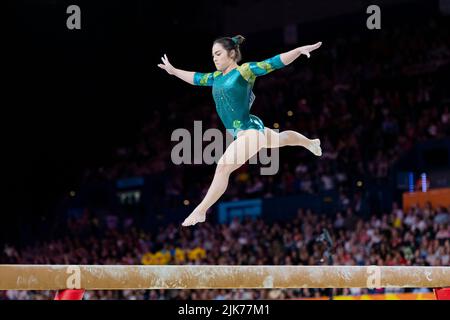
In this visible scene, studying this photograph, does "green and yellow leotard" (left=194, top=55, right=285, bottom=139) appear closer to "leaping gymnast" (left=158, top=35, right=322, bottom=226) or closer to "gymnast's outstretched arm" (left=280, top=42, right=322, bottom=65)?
"leaping gymnast" (left=158, top=35, right=322, bottom=226)

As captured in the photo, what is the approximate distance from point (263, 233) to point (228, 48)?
379 inches

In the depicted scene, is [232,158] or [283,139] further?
[283,139]

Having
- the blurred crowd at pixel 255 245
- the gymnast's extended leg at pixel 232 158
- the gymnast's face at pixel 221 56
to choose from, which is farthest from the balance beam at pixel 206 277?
the blurred crowd at pixel 255 245

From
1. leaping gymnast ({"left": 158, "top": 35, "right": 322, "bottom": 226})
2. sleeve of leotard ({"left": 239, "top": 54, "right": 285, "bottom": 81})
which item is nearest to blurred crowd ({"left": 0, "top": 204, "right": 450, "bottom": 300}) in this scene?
leaping gymnast ({"left": 158, "top": 35, "right": 322, "bottom": 226})

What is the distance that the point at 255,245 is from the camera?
56.6 ft

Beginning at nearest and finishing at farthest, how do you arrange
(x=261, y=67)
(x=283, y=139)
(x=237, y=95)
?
(x=261, y=67)
(x=237, y=95)
(x=283, y=139)

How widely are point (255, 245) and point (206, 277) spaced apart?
10011 mm

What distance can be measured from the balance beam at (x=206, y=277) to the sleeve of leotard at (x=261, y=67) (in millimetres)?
1914

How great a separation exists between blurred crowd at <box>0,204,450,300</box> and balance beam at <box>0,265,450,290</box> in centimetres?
462

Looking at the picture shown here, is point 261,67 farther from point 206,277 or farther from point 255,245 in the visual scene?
point 255,245

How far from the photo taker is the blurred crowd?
1496cm

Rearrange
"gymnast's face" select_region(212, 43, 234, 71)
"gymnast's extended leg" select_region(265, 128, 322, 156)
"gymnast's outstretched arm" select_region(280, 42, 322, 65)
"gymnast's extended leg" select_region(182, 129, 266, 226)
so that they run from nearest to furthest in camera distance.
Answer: "gymnast's outstretched arm" select_region(280, 42, 322, 65), "gymnast's extended leg" select_region(182, 129, 266, 226), "gymnast's face" select_region(212, 43, 234, 71), "gymnast's extended leg" select_region(265, 128, 322, 156)

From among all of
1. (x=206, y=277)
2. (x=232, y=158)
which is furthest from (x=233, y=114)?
(x=206, y=277)

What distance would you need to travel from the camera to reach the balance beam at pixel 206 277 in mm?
6969
